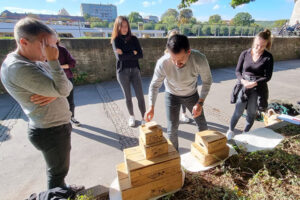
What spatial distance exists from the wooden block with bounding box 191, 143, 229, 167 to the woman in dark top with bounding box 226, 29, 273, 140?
3.70ft

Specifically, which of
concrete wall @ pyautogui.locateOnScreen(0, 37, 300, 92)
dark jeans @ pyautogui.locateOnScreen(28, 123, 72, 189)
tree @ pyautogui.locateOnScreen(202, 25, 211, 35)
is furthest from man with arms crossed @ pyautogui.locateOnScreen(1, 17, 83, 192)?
tree @ pyautogui.locateOnScreen(202, 25, 211, 35)

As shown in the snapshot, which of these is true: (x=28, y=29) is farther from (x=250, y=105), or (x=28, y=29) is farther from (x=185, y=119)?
(x=185, y=119)

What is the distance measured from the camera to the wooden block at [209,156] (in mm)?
1790

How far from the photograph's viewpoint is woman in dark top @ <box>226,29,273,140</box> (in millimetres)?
2396

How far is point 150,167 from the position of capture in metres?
1.44

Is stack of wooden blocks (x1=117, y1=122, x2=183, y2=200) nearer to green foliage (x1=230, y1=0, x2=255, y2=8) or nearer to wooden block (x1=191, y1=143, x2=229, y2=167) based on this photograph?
wooden block (x1=191, y1=143, x2=229, y2=167)

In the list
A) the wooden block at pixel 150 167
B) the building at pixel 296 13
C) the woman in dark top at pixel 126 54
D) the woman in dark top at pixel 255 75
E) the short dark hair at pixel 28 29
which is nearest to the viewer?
the short dark hair at pixel 28 29

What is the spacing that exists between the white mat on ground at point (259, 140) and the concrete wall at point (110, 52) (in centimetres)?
587

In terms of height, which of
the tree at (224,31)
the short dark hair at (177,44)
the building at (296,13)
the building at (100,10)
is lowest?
the short dark hair at (177,44)

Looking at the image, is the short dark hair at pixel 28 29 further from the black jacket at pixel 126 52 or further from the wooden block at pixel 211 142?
the black jacket at pixel 126 52

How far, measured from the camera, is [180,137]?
10.2ft

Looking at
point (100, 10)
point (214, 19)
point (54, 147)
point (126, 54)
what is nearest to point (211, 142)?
point (54, 147)

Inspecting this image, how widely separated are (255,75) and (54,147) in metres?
2.72

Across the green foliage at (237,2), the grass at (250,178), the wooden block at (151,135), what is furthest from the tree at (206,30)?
the wooden block at (151,135)
